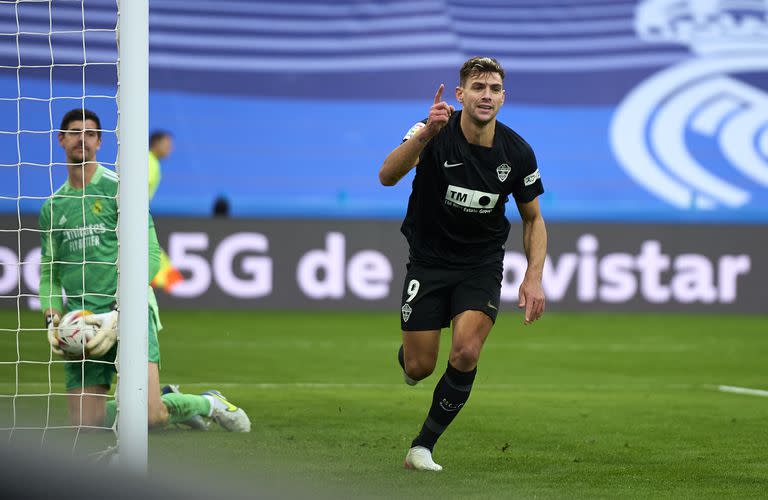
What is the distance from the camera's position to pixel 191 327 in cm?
1361

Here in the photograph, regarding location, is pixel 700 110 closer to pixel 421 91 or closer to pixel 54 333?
pixel 421 91

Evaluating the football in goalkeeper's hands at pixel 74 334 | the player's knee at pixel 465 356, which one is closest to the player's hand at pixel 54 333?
the football in goalkeeper's hands at pixel 74 334

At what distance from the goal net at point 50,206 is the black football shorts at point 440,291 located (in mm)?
1344

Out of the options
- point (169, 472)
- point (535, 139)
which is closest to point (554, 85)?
point (535, 139)

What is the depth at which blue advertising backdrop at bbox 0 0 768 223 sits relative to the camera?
19.0m

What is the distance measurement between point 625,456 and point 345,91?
14854 mm

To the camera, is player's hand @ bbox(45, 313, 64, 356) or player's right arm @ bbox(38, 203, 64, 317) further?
player's right arm @ bbox(38, 203, 64, 317)

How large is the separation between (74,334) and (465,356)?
1780 mm

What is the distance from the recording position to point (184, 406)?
616 cm

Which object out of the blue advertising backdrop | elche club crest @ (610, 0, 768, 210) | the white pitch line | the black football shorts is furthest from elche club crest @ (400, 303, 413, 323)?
elche club crest @ (610, 0, 768, 210)

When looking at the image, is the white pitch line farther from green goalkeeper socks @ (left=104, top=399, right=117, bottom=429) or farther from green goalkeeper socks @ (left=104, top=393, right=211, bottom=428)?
green goalkeeper socks @ (left=104, top=399, right=117, bottom=429)

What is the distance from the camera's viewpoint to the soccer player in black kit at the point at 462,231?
5172mm

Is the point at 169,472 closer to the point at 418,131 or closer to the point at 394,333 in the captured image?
the point at 418,131

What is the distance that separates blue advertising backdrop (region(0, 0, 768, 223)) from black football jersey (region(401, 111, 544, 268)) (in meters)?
12.9
